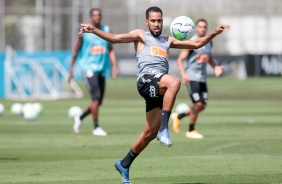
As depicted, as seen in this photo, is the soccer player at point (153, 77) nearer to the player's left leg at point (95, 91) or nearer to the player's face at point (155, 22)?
the player's face at point (155, 22)

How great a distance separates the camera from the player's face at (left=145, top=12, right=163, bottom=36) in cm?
1116

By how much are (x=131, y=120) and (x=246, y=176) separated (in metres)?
12.2

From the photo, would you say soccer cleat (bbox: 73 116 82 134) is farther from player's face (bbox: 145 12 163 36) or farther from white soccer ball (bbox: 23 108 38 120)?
player's face (bbox: 145 12 163 36)

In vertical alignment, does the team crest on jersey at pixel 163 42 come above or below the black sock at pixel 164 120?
above

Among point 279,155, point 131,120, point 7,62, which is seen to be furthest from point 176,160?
point 7,62

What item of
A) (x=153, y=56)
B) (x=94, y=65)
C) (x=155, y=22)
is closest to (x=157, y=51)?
(x=153, y=56)

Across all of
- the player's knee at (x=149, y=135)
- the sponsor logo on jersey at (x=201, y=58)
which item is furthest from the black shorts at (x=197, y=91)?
the player's knee at (x=149, y=135)

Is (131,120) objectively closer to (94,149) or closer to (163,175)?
(94,149)

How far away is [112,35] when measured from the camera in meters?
11.0

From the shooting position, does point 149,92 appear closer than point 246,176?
Yes

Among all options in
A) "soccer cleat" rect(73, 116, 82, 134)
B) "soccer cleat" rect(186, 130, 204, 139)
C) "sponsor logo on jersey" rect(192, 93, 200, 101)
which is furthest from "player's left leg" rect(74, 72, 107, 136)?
"sponsor logo on jersey" rect(192, 93, 200, 101)

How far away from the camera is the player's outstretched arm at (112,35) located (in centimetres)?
1068

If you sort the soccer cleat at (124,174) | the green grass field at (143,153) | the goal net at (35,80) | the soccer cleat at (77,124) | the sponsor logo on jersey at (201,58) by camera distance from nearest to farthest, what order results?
the soccer cleat at (124,174) → the green grass field at (143,153) → the sponsor logo on jersey at (201,58) → the soccer cleat at (77,124) → the goal net at (35,80)

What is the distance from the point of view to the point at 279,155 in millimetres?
14305
